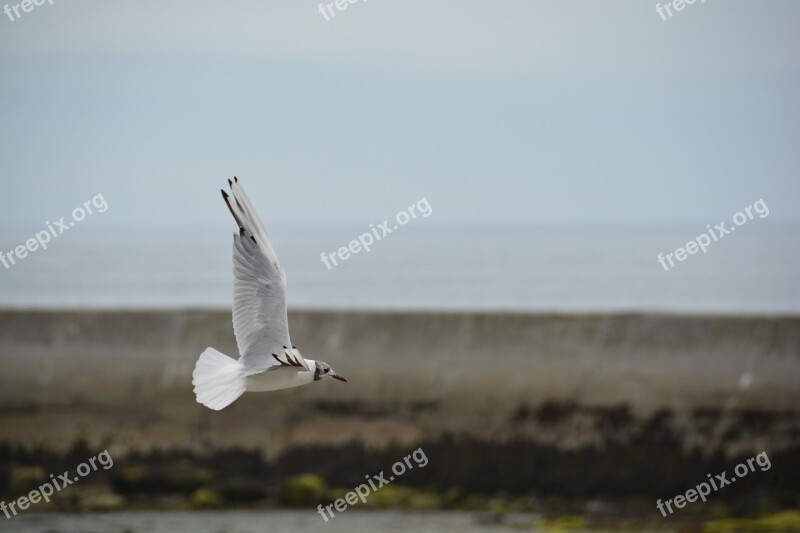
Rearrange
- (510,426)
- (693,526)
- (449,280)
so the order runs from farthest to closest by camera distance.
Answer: (449,280) < (510,426) < (693,526)

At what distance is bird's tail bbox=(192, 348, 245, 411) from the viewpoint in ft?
31.6

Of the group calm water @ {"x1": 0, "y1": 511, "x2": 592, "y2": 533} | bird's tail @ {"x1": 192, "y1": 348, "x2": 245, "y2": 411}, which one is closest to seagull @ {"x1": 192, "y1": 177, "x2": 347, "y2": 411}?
bird's tail @ {"x1": 192, "y1": 348, "x2": 245, "y2": 411}

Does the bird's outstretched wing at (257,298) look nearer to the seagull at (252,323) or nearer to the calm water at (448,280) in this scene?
the seagull at (252,323)

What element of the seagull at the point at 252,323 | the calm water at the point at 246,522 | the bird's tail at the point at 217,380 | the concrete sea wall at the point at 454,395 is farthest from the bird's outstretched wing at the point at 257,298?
the concrete sea wall at the point at 454,395

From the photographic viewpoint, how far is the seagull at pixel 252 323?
9789 millimetres

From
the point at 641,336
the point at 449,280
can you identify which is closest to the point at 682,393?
the point at 641,336

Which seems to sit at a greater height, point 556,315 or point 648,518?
point 556,315

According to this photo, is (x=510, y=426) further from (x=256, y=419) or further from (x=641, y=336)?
(x=256, y=419)

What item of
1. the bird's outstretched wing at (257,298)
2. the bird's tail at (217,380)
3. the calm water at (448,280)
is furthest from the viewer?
the calm water at (448,280)

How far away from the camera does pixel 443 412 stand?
634 inches

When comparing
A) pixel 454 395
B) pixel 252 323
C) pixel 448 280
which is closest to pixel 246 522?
pixel 454 395

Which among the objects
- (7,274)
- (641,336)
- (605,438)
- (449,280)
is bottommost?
(605,438)

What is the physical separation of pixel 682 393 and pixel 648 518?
1555 mm

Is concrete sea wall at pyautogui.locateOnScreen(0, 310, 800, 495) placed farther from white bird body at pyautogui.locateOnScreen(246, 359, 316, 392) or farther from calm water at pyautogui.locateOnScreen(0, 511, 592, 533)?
white bird body at pyautogui.locateOnScreen(246, 359, 316, 392)
